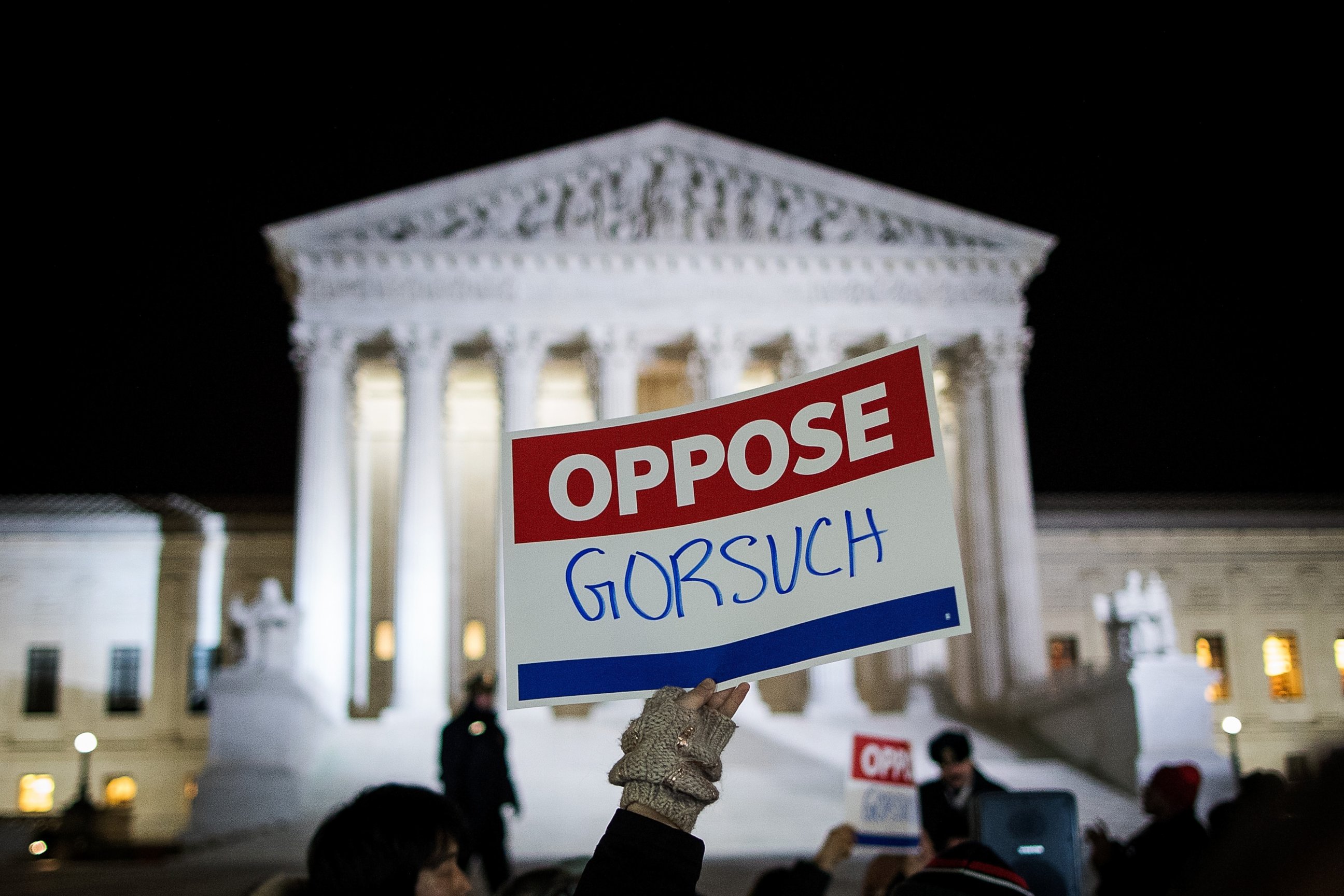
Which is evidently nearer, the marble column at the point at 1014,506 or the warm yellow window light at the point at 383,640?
the marble column at the point at 1014,506

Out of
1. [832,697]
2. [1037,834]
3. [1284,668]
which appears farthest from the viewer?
[1284,668]

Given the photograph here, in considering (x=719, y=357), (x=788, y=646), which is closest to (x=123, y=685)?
(x=719, y=357)

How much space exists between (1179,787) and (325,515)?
3520 centimetres

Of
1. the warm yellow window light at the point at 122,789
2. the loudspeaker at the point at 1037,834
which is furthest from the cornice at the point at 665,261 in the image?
the loudspeaker at the point at 1037,834

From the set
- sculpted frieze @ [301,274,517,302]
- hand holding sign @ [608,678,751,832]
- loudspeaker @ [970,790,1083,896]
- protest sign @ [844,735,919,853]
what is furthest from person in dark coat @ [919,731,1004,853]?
sculpted frieze @ [301,274,517,302]

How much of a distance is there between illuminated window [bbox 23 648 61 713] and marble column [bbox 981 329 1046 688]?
3564cm

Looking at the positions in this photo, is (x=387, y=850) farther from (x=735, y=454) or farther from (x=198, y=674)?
(x=198, y=674)

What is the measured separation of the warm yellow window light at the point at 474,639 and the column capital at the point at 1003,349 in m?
19.4

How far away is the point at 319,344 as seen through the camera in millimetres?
40906

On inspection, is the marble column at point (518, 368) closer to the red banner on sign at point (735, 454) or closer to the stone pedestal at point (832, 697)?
the stone pedestal at point (832, 697)

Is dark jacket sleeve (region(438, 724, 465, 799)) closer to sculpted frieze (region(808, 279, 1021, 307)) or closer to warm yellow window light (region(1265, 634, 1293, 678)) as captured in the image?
sculpted frieze (region(808, 279, 1021, 307))

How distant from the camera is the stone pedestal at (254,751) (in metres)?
32.1

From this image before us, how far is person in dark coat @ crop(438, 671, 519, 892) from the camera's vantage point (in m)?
14.8

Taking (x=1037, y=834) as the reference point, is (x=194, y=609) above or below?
above
